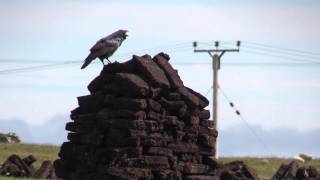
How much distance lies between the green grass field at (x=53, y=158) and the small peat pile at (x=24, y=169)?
254 inches

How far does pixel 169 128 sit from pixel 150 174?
1.26 m

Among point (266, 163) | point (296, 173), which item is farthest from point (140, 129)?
point (266, 163)

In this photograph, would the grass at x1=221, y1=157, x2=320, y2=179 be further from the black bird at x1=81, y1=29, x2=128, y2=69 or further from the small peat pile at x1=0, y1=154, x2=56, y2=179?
the black bird at x1=81, y1=29, x2=128, y2=69

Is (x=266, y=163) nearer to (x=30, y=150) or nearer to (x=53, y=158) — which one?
(x=53, y=158)

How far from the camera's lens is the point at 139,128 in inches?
762

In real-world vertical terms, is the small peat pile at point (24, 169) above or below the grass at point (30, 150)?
below

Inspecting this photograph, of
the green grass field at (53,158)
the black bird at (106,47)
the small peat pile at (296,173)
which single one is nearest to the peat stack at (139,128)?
the black bird at (106,47)

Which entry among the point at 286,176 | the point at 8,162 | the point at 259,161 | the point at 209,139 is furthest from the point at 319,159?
the point at 209,139

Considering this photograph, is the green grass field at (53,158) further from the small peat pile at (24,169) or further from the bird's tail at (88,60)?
the bird's tail at (88,60)

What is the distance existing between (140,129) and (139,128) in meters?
0.06

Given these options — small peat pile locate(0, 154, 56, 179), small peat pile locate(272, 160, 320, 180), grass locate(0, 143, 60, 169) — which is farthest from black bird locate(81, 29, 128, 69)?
grass locate(0, 143, 60, 169)

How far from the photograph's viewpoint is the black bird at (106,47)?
20.8m

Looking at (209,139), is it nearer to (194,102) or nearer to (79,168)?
(194,102)

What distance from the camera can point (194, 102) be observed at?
20656 millimetres
